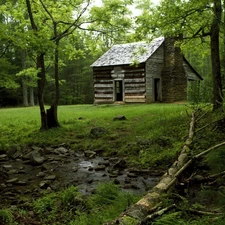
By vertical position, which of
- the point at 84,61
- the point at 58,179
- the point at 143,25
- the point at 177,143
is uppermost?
the point at 84,61

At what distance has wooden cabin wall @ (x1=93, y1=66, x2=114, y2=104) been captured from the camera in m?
25.9

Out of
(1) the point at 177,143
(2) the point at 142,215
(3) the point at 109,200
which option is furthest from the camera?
(1) the point at 177,143

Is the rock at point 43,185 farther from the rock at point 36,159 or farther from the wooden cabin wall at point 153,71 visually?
the wooden cabin wall at point 153,71

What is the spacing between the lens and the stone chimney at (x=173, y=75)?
25.7 meters

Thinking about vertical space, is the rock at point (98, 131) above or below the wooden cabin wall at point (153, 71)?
below

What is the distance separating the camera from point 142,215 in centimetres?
325

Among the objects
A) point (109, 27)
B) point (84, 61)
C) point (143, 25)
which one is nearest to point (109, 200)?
point (143, 25)

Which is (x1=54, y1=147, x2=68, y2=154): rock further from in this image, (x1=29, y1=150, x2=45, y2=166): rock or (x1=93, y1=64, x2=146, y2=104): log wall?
(x1=93, y1=64, x2=146, y2=104): log wall

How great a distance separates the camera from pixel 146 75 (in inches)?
944

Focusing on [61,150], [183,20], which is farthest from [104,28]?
[61,150]

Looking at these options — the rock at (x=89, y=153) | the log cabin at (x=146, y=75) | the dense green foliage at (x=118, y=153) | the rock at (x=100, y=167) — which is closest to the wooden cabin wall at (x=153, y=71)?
the log cabin at (x=146, y=75)

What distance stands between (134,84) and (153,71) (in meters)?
2.21

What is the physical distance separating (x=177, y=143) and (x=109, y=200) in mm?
4715

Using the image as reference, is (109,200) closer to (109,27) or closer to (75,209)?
(75,209)
